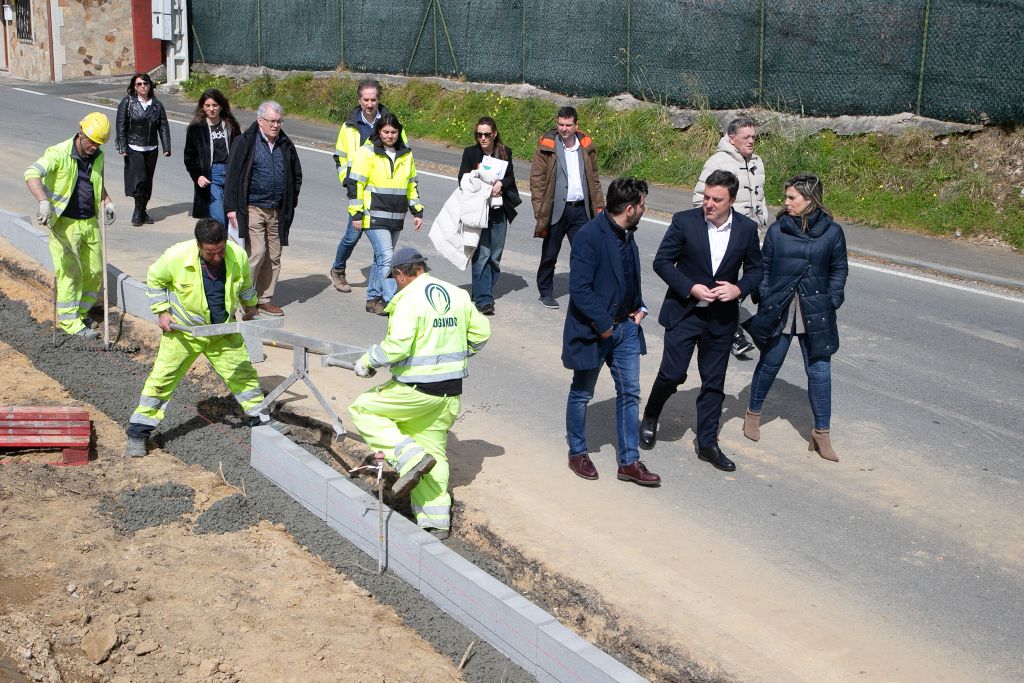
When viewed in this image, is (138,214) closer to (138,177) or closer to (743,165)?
(138,177)

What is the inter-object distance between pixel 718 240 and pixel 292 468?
3.02m

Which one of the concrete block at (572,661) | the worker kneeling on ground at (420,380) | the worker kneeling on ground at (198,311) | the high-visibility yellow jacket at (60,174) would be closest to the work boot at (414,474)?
the worker kneeling on ground at (420,380)

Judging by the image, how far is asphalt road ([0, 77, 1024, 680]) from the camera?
5477 mm

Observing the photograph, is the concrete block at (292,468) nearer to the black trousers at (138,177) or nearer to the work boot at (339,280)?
the work boot at (339,280)

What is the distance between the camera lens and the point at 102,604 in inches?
230

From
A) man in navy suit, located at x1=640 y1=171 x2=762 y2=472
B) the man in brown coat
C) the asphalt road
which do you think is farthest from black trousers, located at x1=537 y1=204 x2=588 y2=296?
man in navy suit, located at x1=640 y1=171 x2=762 y2=472

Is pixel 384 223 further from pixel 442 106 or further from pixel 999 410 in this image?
pixel 442 106

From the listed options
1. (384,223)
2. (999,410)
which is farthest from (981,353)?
(384,223)

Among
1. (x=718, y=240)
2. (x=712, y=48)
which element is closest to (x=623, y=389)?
(x=718, y=240)

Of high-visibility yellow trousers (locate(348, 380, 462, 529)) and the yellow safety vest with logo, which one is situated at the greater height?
the yellow safety vest with logo

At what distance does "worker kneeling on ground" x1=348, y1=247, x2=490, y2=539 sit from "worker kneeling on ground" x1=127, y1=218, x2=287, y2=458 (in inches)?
61.1

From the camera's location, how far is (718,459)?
287 inches

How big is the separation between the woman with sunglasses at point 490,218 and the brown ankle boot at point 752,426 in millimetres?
3382

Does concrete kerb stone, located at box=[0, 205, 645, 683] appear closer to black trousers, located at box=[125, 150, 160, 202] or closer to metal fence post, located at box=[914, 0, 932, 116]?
black trousers, located at box=[125, 150, 160, 202]
